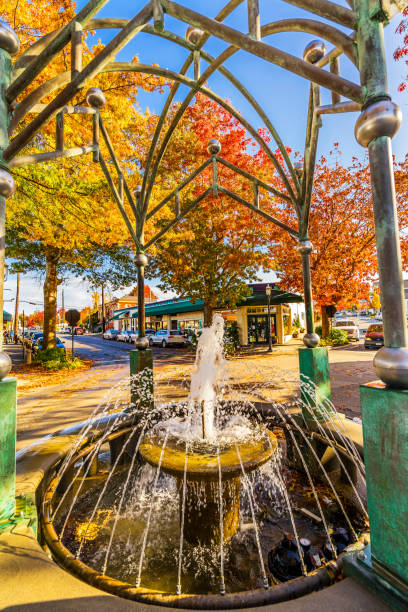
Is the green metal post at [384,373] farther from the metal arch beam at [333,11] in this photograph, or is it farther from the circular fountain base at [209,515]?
the circular fountain base at [209,515]

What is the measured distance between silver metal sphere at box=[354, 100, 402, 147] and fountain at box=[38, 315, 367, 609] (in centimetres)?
220

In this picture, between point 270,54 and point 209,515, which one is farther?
point 209,515

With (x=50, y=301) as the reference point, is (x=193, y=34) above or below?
above

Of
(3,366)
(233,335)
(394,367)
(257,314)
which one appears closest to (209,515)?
(3,366)

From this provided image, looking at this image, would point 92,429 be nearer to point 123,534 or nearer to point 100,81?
point 123,534

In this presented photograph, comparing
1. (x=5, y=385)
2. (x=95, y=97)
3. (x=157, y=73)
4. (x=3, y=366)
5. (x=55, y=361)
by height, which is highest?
(x=157, y=73)

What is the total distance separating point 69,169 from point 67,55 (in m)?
2.65

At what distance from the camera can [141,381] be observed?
4.57 m

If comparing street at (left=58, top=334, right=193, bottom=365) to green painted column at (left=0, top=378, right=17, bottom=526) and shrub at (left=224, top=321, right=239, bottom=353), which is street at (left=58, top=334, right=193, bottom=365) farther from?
green painted column at (left=0, top=378, right=17, bottom=526)

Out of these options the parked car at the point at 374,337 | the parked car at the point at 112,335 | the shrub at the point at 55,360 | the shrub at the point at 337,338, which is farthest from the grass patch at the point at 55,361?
the parked car at the point at 112,335

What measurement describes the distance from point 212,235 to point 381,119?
43.6ft

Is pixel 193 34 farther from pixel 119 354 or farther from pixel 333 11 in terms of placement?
pixel 119 354

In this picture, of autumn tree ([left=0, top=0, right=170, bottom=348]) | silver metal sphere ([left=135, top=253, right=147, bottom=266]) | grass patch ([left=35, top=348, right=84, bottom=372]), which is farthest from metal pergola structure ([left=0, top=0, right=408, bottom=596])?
grass patch ([left=35, top=348, right=84, bottom=372])

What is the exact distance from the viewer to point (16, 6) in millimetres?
5324
